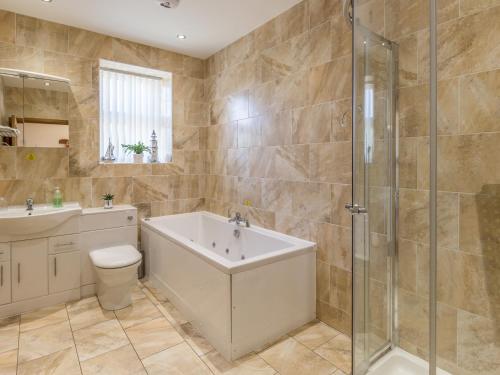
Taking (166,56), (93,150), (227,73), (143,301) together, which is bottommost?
(143,301)

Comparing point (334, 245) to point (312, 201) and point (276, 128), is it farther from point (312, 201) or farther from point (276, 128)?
point (276, 128)

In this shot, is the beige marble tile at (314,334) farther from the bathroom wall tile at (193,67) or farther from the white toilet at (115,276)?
the bathroom wall tile at (193,67)

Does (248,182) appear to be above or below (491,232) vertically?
above

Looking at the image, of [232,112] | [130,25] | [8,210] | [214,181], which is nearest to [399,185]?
[232,112]

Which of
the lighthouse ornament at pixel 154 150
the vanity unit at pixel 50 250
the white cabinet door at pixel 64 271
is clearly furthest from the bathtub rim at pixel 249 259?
the lighthouse ornament at pixel 154 150

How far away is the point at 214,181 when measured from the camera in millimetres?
3717

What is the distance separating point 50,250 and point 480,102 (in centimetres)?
328

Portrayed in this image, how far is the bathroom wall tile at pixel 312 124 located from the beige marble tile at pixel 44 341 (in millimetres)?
2295

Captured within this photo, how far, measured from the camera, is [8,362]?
1.89 meters

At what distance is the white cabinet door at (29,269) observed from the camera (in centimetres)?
249

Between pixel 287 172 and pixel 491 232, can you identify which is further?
pixel 287 172

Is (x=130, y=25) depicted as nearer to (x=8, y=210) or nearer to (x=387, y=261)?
(x=8, y=210)

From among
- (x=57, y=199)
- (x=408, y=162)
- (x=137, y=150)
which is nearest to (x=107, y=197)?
(x=57, y=199)

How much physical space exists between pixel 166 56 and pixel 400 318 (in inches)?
137
